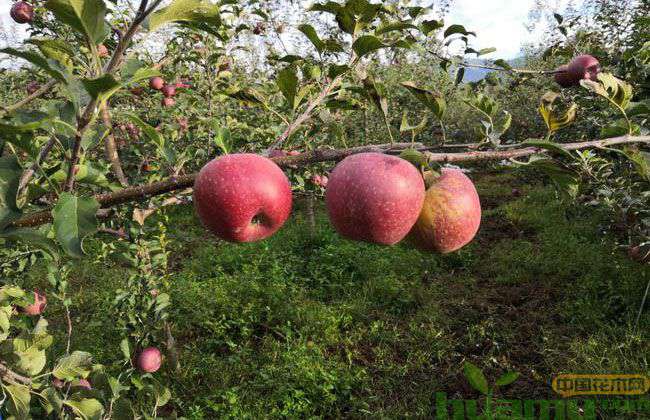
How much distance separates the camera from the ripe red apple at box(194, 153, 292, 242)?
2.68 ft

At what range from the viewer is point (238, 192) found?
0.81 meters

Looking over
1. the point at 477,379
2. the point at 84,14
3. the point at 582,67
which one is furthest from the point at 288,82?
the point at 477,379

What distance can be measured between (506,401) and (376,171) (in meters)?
2.05

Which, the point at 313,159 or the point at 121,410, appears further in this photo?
the point at 121,410

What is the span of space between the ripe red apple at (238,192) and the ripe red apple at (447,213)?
11.8 inches

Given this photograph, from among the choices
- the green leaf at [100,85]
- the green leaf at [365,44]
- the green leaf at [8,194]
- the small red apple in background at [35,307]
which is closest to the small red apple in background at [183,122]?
the small red apple in background at [35,307]

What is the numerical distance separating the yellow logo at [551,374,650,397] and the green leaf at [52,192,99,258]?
2.59 m

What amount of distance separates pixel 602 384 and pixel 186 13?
8.93 feet

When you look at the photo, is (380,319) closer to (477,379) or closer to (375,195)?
(477,379)

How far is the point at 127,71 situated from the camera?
0.73 meters

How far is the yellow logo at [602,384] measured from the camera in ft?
7.56

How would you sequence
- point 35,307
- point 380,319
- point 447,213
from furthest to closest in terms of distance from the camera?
point 380,319
point 35,307
point 447,213

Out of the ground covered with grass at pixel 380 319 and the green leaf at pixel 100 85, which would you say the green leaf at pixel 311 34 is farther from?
the ground covered with grass at pixel 380 319

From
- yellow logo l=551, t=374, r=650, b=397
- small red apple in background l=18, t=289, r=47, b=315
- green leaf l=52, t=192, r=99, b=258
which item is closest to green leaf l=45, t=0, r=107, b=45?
green leaf l=52, t=192, r=99, b=258
